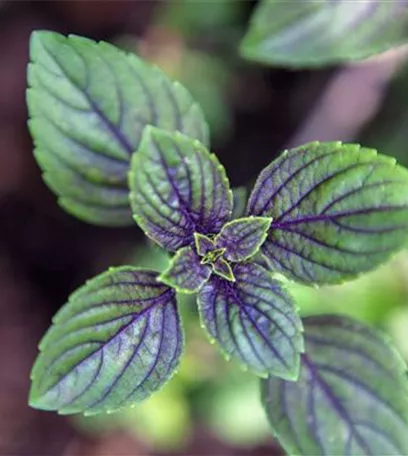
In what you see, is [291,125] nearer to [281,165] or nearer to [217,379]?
[217,379]

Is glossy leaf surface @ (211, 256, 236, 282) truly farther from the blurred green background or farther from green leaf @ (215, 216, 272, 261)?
the blurred green background

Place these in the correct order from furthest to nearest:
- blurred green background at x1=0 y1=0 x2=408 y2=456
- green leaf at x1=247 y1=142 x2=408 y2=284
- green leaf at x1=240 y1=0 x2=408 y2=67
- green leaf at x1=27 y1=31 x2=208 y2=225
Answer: blurred green background at x1=0 y1=0 x2=408 y2=456
green leaf at x1=240 y1=0 x2=408 y2=67
green leaf at x1=27 y1=31 x2=208 y2=225
green leaf at x1=247 y1=142 x2=408 y2=284

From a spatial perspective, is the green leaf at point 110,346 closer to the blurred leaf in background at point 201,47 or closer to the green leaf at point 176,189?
the green leaf at point 176,189

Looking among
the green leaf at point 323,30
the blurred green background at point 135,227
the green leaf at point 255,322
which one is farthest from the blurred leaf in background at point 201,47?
the green leaf at point 255,322

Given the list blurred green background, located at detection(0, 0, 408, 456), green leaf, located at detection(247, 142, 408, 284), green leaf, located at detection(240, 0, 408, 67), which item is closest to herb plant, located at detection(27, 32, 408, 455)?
green leaf, located at detection(247, 142, 408, 284)

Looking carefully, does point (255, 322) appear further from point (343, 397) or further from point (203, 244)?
point (343, 397)

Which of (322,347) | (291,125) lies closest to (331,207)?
(322,347)

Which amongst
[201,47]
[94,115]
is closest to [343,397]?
[94,115]
